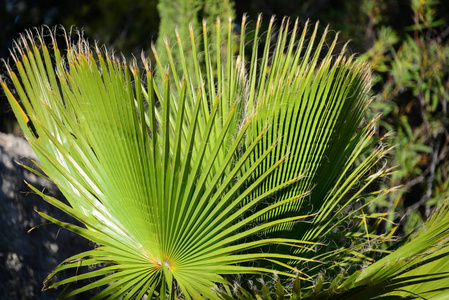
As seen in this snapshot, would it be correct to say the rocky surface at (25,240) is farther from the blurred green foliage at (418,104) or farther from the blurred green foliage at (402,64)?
the blurred green foliage at (418,104)

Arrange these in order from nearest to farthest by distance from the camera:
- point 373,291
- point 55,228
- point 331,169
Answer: point 373,291 < point 331,169 < point 55,228

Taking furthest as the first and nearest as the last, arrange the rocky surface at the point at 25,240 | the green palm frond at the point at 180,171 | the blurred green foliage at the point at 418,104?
the blurred green foliage at the point at 418,104, the rocky surface at the point at 25,240, the green palm frond at the point at 180,171

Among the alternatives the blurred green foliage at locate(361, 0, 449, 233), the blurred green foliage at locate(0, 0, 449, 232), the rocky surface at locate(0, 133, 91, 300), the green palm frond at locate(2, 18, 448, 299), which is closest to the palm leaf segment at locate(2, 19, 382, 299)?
the green palm frond at locate(2, 18, 448, 299)

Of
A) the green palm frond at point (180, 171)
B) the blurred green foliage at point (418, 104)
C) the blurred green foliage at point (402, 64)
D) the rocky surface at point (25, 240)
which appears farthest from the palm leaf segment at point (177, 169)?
the blurred green foliage at point (418, 104)

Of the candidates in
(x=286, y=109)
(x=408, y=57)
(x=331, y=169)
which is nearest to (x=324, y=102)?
(x=286, y=109)

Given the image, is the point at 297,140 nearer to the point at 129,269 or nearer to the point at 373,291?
the point at 373,291

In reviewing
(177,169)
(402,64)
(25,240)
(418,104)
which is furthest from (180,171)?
(418,104)
